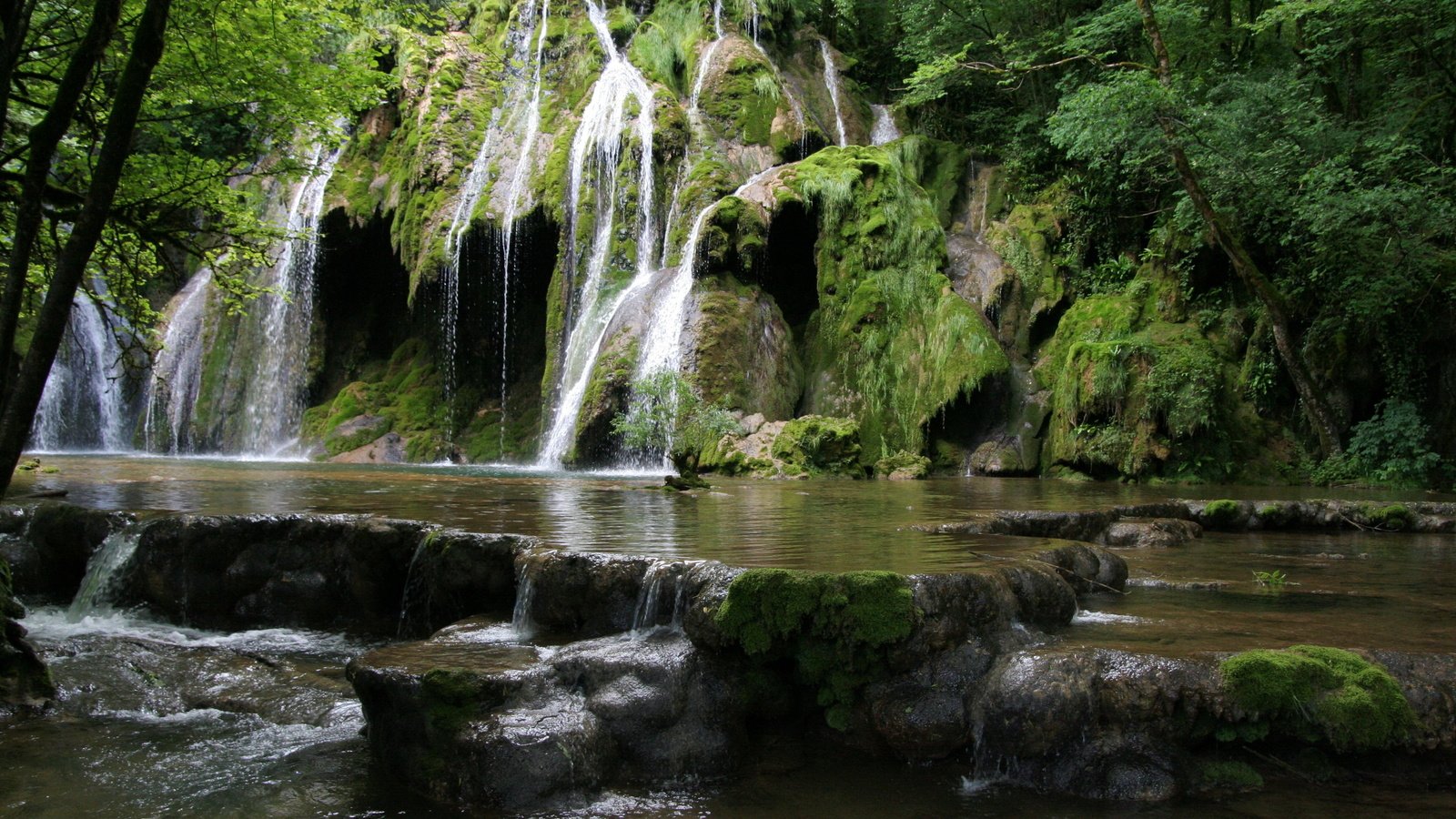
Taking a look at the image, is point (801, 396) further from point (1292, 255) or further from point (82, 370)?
point (82, 370)

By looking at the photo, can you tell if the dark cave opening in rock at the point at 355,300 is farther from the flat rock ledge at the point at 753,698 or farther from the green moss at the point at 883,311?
the flat rock ledge at the point at 753,698

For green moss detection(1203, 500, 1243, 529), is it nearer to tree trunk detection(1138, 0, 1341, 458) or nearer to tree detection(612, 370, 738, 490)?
tree trunk detection(1138, 0, 1341, 458)

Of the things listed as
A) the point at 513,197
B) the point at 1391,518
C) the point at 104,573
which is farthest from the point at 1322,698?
the point at 513,197

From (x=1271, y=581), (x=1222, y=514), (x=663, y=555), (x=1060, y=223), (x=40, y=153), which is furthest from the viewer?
(x=1060, y=223)

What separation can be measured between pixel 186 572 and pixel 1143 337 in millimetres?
13991

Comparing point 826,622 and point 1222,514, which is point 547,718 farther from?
point 1222,514

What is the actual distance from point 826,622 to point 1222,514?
23.5ft

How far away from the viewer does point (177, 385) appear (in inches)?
944

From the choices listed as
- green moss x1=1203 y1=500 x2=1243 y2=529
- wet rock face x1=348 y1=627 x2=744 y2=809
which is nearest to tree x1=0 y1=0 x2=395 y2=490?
wet rock face x1=348 y1=627 x2=744 y2=809

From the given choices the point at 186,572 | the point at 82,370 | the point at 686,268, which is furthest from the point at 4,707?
the point at 82,370

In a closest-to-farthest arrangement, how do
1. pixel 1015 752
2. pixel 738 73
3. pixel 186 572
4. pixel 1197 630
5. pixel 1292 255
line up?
pixel 1015 752, pixel 1197 630, pixel 186 572, pixel 1292 255, pixel 738 73

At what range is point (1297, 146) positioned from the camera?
43.6ft

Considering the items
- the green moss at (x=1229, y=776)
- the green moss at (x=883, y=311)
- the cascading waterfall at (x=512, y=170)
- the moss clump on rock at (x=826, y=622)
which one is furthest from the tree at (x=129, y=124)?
the cascading waterfall at (x=512, y=170)

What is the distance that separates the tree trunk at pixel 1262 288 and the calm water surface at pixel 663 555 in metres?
5.01
